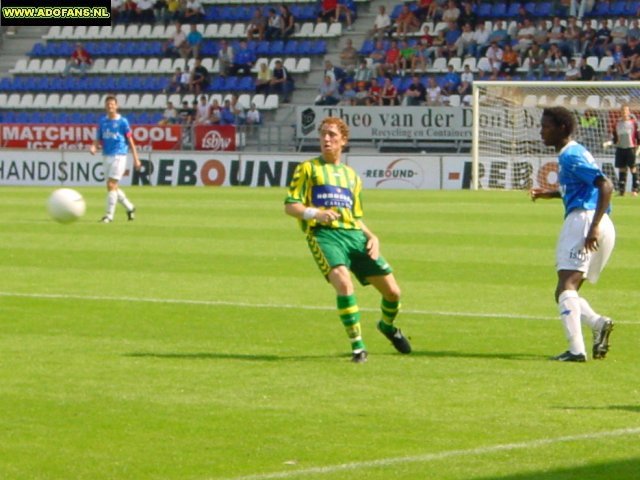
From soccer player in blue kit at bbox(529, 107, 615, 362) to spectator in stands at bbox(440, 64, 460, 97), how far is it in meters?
31.7

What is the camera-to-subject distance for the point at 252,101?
45250mm

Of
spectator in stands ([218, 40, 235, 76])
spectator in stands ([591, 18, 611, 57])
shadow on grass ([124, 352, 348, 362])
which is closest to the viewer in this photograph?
shadow on grass ([124, 352, 348, 362])

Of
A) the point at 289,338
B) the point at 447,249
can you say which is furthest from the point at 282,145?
the point at 289,338

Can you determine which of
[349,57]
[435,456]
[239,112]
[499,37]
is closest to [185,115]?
[239,112]

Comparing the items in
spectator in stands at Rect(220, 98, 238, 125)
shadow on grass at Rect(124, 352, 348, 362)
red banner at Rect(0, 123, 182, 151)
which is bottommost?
shadow on grass at Rect(124, 352, 348, 362)

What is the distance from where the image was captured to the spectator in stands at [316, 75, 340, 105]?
43281 mm

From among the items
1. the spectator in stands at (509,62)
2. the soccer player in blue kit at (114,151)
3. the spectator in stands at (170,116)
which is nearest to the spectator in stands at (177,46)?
the spectator in stands at (170,116)

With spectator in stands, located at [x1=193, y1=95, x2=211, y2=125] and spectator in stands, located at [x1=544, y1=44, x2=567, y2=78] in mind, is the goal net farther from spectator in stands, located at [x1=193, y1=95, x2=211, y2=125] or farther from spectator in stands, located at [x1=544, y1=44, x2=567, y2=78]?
spectator in stands, located at [x1=193, y1=95, x2=211, y2=125]

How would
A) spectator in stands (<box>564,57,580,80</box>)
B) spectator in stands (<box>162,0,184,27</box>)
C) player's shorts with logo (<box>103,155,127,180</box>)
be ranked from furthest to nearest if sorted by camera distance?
spectator in stands (<box>162,0,184,27</box>) → spectator in stands (<box>564,57,580,80</box>) → player's shorts with logo (<box>103,155,127,180</box>)

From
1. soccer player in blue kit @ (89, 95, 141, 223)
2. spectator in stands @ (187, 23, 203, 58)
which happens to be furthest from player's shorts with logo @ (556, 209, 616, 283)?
spectator in stands @ (187, 23, 203, 58)

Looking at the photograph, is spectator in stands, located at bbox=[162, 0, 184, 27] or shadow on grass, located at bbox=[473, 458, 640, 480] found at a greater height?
spectator in stands, located at bbox=[162, 0, 184, 27]

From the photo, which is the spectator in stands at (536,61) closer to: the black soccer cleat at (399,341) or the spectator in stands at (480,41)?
the spectator in stands at (480,41)

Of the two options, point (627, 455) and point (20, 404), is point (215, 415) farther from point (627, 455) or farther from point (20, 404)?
point (627, 455)

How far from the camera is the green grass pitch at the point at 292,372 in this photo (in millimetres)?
7277
